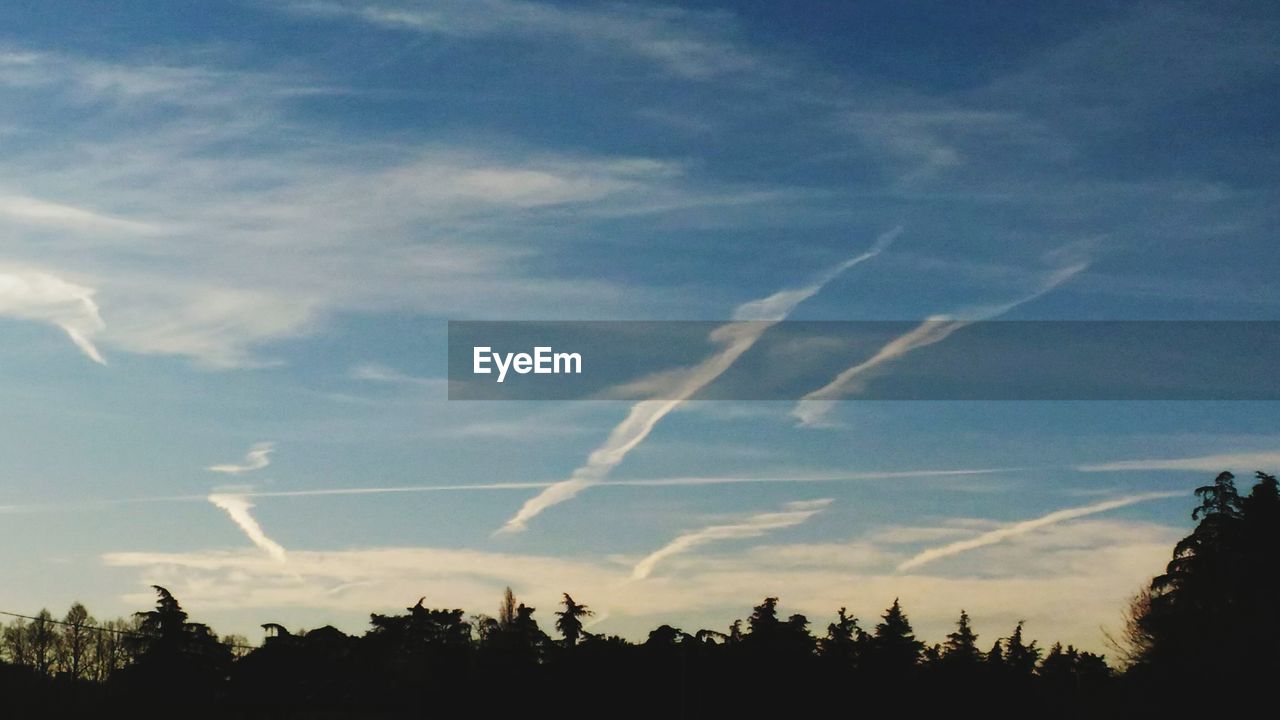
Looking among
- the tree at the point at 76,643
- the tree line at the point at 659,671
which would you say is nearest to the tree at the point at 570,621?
the tree line at the point at 659,671

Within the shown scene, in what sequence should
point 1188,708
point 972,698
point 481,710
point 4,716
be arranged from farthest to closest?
→ 1. point 972,698
2. point 481,710
3. point 4,716
4. point 1188,708

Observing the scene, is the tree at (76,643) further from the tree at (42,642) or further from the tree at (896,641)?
the tree at (896,641)

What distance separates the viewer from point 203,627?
80125 mm

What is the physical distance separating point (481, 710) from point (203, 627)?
21528 mm

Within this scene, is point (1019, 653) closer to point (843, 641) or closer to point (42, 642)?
point (843, 641)

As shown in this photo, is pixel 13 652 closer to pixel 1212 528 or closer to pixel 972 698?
pixel 972 698

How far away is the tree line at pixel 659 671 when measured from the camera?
62.9 metres

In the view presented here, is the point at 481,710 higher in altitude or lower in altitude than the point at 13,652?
lower

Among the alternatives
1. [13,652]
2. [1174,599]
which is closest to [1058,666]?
[1174,599]

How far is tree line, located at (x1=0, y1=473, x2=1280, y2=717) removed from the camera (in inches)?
2475

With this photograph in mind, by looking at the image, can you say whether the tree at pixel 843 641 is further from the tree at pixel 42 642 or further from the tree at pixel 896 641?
the tree at pixel 42 642

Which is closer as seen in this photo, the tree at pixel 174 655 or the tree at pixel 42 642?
the tree at pixel 174 655

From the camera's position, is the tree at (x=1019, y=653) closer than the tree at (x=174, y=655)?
No

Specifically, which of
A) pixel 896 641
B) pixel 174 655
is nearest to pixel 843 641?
pixel 896 641
